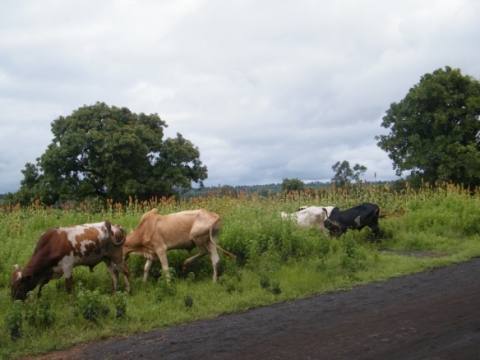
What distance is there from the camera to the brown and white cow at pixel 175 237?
35.6ft

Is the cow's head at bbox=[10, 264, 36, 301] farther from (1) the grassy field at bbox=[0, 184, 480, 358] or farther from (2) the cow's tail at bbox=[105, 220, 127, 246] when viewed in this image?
(2) the cow's tail at bbox=[105, 220, 127, 246]

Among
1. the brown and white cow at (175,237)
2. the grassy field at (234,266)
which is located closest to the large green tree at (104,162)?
the grassy field at (234,266)

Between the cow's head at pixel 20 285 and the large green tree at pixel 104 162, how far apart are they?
1978cm

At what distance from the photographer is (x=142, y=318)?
8.18 meters

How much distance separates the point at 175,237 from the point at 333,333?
15.7 feet

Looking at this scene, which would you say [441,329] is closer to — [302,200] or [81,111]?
[302,200]

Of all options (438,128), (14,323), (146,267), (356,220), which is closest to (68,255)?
(146,267)

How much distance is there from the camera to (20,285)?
892 centimetres

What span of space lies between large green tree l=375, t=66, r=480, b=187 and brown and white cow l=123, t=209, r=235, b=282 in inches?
840

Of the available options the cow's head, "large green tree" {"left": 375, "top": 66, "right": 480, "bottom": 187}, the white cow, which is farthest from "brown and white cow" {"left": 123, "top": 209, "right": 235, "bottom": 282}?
"large green tree" {"left": 375, "top": 66, "right": 480, "bottom": 187}

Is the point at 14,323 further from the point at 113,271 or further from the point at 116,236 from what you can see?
the point at 116,236

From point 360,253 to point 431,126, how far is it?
21.3 metres

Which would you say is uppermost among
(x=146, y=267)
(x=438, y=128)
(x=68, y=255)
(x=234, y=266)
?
Result: (x=438, y=128)

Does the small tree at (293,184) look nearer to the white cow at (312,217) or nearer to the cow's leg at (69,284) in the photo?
the white cow at (312,217)
